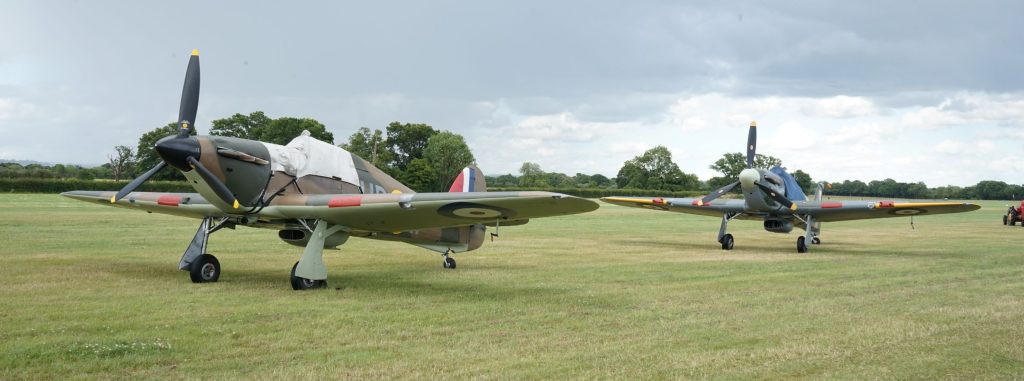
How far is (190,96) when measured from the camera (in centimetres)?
1082

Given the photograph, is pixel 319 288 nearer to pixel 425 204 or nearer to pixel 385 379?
pixel 425 204

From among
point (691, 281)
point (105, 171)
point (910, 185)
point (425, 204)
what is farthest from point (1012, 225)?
point (910, 185)

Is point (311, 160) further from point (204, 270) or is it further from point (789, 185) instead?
point (789, 185)

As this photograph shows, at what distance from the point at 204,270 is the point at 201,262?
0.13 metres

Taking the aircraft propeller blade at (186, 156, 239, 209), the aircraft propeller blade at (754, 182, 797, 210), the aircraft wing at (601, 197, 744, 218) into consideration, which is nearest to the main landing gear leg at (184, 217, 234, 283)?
the aircraft propeller blade at (186, 156, 239, 209)

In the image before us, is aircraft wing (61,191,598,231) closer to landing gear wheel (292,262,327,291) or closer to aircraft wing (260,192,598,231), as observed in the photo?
aircraft wing (260,192,598,231)

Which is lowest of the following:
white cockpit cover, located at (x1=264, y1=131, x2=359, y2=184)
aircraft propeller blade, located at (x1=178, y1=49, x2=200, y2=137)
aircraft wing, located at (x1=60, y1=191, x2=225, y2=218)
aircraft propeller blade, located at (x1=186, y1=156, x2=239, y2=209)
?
aircraft wing, located at (x1=60, y1=191, x2=225, y2=218)

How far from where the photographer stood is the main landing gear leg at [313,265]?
10695 mm

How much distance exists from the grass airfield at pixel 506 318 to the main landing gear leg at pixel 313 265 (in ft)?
1.00

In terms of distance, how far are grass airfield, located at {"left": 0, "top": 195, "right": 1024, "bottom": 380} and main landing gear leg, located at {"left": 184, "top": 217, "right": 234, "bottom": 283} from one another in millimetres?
231

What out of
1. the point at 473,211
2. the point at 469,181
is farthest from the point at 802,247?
the point at 473,211

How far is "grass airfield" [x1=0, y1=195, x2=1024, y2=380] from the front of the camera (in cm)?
622

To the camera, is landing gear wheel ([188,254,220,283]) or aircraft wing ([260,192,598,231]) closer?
aircraft wing ([260,192,598,231])

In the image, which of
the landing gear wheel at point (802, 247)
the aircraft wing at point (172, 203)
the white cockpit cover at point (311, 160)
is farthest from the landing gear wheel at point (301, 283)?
the landing gear wheel at point (802, 247)
